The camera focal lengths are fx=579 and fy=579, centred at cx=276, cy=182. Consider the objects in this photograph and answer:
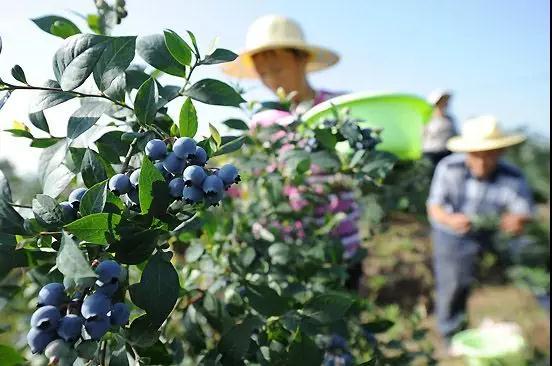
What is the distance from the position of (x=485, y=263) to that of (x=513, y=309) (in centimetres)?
95

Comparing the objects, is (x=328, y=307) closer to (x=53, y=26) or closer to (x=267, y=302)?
(x=267, y=302)

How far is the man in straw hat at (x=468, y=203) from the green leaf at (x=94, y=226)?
2932 mm

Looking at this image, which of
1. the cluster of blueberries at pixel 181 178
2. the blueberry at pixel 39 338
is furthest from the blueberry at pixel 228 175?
the blueberry at pixel 39 338

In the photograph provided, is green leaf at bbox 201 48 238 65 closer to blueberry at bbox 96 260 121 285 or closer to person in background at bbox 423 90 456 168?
blueberry at bbox 96 260 121 285

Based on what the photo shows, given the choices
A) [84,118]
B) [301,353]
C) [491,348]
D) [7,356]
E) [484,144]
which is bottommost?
[491,348]

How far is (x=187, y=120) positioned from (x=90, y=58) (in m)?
0.12

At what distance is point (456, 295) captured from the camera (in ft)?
11.6

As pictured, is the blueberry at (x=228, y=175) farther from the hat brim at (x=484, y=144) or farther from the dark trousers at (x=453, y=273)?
the dark trousers at (x=453, y=273)

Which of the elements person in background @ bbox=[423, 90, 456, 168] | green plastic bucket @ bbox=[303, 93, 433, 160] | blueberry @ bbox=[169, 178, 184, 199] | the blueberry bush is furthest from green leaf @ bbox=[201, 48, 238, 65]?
person in background @ bbox=[423, 90, 456, 168]

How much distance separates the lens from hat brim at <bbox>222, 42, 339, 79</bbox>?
1924 millimetres

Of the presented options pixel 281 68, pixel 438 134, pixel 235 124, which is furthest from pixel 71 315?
pixel 438 134

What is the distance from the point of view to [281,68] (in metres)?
1.94

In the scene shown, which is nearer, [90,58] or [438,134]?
[90,58]

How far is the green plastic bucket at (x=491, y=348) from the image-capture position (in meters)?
2.65
